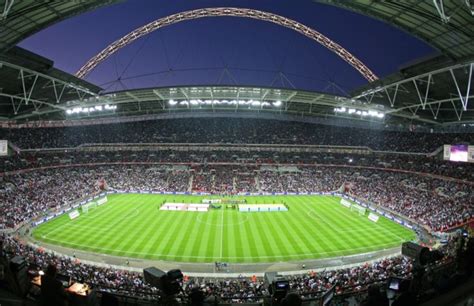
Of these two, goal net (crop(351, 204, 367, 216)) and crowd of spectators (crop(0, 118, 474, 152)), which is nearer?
goal net (crop(351, 204, 367, 216))

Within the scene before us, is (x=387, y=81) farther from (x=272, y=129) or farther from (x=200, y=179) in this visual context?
(x=272, y=129)

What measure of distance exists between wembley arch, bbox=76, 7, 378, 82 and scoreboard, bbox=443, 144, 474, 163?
889 inches

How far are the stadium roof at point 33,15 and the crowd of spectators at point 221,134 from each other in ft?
158

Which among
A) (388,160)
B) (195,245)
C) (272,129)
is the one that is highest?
(272,129)

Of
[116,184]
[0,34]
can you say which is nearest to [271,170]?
[116,184]

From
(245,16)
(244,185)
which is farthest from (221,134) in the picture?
(245,16)

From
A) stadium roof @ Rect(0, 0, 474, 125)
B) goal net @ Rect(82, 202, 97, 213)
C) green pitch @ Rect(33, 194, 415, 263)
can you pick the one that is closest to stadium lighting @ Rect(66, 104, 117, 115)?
stadium roof @ Rect(0, 0, 474, 125)

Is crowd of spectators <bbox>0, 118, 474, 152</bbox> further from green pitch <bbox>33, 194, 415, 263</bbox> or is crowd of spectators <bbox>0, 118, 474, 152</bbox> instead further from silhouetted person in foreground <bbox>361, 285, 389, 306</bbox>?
silhouetted person in foreground <bbox>361, 285, 389, 306</bbox>

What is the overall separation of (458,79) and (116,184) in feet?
177

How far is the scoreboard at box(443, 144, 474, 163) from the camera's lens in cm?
3972

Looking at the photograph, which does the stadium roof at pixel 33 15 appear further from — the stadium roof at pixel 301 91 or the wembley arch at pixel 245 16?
the wembley arch at pixel 245 16

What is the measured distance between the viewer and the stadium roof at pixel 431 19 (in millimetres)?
16797

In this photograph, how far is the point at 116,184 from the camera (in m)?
57.0

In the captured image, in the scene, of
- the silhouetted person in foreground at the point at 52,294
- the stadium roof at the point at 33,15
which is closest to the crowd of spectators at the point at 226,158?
the stadium roof at the point at 33,15
